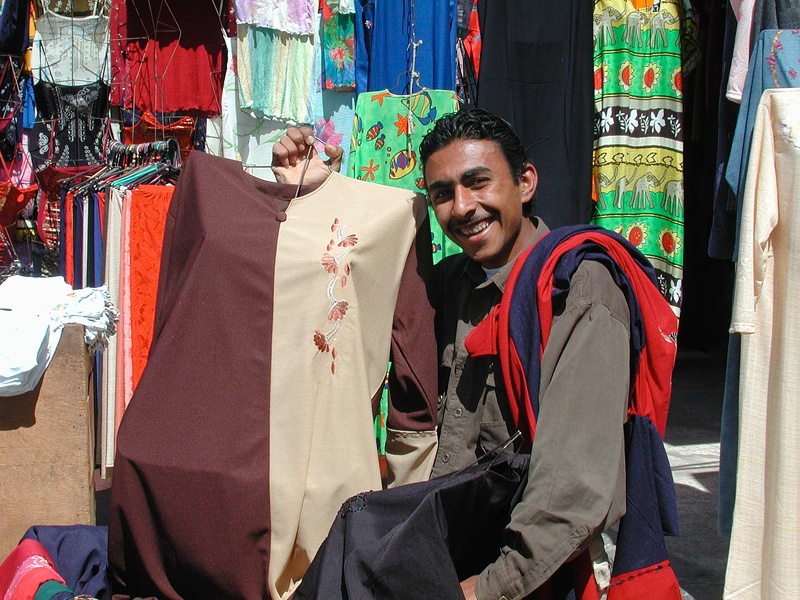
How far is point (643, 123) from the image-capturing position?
12.0 ft

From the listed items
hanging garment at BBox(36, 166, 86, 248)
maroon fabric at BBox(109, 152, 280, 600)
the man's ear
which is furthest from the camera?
hanging garment at BBox(36, 166, 86, 248)

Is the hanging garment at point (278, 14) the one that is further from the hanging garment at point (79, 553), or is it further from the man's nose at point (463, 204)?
the hanging garment at point (79, 553)

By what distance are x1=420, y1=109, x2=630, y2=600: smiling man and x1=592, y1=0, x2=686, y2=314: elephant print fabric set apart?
5.54 ft

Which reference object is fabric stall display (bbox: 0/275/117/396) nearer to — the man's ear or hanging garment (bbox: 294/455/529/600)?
hanging garment (bbox: 294/455/529/600)

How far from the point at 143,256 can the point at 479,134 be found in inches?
73.6

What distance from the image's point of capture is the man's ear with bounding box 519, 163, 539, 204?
2.12 metres

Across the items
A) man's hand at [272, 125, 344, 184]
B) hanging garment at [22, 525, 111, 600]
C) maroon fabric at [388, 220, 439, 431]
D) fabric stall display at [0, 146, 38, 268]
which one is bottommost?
hanging garment at [22, 525, 111, 600]

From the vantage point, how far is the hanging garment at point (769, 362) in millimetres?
2270

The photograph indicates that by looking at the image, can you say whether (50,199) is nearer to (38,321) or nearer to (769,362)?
(38,321)

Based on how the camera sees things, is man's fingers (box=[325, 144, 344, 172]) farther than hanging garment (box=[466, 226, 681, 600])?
Yes

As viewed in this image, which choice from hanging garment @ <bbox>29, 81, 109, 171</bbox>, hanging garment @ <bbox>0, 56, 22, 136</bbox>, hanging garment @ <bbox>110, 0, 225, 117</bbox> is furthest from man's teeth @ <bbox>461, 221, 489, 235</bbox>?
hanging garment @ <bbox>0, 56, 22, 136</bbox>

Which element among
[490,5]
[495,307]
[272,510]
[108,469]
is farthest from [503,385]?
[490,5]

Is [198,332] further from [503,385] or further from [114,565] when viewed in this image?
[503,385]

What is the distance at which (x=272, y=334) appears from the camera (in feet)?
6.63
